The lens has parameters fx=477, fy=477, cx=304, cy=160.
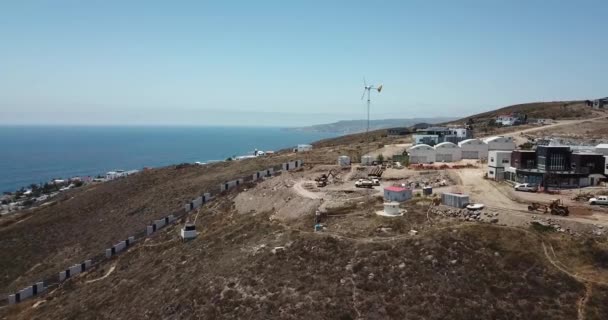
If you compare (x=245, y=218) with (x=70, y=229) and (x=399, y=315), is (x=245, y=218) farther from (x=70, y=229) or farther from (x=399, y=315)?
(x=70, y=229)

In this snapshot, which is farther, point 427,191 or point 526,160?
point 526,160

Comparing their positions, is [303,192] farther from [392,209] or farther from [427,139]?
[427,139]

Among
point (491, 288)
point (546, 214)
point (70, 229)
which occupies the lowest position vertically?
point (70, 229)

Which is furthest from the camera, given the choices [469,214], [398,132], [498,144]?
[398,132]

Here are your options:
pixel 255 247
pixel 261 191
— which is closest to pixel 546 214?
pixel 255 247

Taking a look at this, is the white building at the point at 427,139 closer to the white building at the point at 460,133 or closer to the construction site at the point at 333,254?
the white building at the point at 460,133

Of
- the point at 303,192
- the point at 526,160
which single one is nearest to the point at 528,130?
the point at 526,160

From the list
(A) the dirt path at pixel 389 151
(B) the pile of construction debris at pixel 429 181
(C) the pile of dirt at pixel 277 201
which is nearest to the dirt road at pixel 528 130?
(A) the dirt path at pixel 389 151
